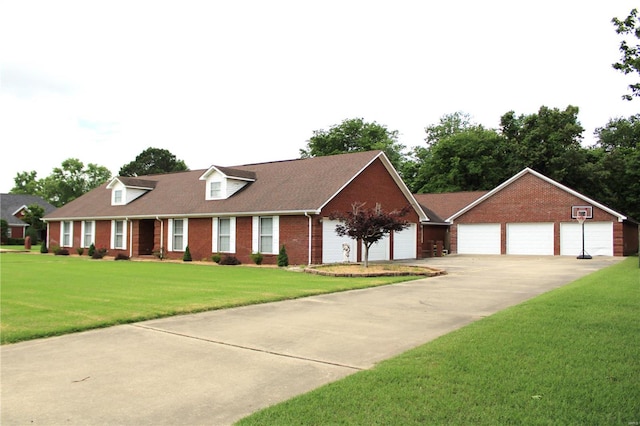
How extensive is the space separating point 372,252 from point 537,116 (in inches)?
1141

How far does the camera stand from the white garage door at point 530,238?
1399 inches

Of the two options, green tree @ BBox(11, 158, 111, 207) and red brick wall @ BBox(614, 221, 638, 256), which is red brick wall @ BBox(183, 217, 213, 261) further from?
green tree @ BBox(11, 158, 111, 207)

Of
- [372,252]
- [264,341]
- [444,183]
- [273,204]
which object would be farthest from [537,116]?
[264,341]

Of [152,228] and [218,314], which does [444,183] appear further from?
[218,314]

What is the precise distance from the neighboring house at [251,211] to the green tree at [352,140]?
26.0 meters

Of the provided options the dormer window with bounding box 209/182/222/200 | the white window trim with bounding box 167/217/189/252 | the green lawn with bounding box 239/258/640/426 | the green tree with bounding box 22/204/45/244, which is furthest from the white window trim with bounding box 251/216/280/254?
the green tree with bounding box 22/204/45/244

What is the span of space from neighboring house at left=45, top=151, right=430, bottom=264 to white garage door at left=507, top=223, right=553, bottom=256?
7.51 meters

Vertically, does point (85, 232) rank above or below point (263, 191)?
below

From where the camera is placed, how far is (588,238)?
34125 mm

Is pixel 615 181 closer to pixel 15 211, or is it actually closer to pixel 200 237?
pixel 200 237

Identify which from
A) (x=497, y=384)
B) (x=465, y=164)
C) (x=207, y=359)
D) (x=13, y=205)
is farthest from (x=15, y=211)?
(x=497, y=384)

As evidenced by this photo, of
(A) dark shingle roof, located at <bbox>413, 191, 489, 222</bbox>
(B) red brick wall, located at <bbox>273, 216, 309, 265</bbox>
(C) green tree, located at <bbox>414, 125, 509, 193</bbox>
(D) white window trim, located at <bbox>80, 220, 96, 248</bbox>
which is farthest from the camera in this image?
(C) green tree, located at <bbox>414, 125, 509, 193</bbox>

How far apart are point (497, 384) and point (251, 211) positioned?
21.2 m

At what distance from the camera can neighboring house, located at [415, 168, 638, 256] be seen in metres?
33.6
